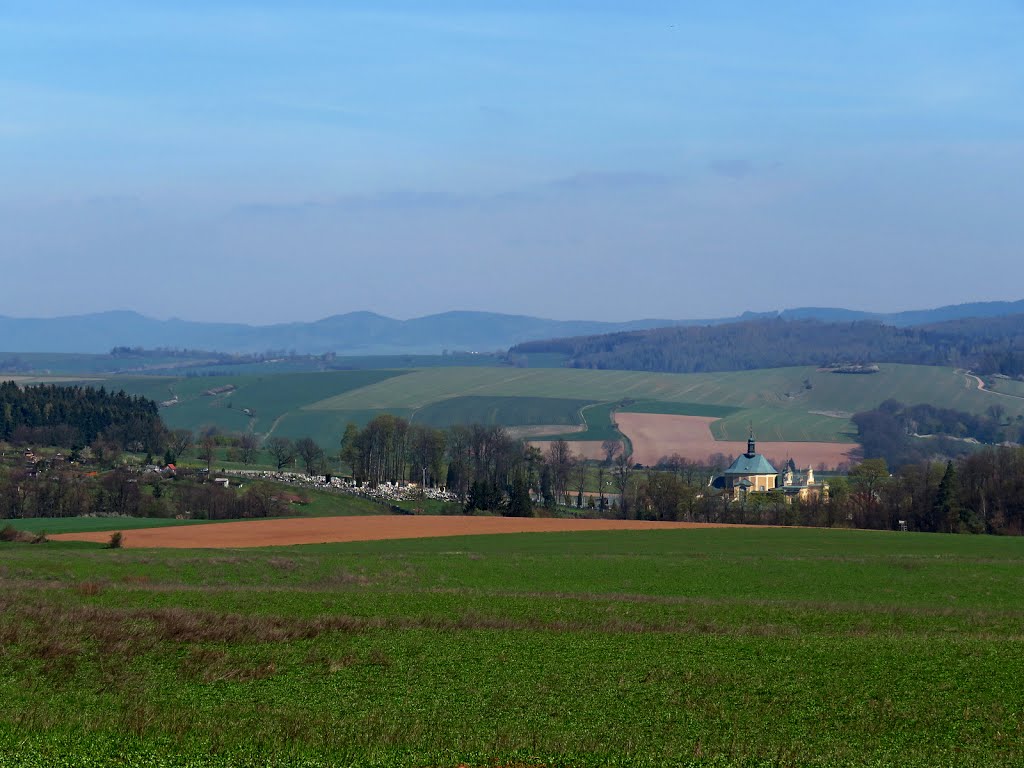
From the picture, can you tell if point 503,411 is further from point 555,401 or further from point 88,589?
point 88,589

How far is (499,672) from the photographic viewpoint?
811 inches

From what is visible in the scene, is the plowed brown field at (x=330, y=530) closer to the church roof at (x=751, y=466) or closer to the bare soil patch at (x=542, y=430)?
the church roof at (x=751, y=466)

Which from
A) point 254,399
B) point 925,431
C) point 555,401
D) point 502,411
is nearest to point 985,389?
point 925,431

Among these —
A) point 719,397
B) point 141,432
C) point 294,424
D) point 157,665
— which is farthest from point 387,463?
point 157,665

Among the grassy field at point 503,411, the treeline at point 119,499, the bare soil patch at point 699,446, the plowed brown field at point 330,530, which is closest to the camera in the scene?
the plowed brown field at point 330,530

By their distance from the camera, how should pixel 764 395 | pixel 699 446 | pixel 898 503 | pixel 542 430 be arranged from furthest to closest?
pixel 764 395 → pixel 542 430 → pixel 699 446 → pixel 898 503

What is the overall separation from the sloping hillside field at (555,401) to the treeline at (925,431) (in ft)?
12.5

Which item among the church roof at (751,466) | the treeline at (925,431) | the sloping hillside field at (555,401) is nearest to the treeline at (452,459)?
the church roof at (751,466)

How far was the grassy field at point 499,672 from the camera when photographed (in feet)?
52.1

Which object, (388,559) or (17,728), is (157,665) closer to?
(17,728)

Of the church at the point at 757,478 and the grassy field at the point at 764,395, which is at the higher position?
the grassy field at the point at 764,395

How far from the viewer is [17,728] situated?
1628 centimetres

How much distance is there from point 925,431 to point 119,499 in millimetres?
115165

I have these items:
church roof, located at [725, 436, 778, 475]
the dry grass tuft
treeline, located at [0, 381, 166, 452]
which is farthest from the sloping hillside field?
the dry grass tuft
